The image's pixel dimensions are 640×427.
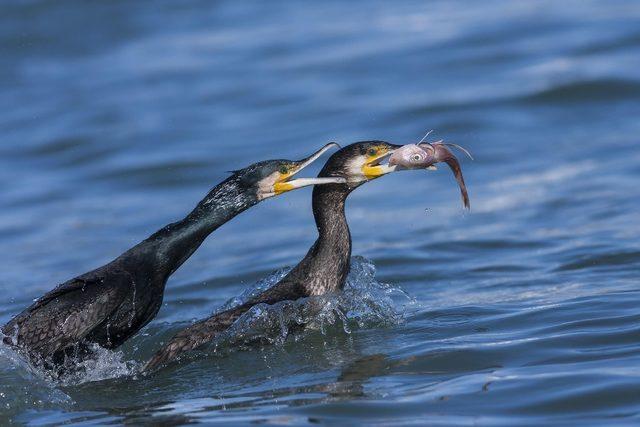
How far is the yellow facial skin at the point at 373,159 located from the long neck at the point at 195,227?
2.73ft

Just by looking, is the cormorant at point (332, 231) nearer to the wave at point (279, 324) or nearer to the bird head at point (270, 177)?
the wave at point (279, 324)

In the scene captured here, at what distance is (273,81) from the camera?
18.9 meters

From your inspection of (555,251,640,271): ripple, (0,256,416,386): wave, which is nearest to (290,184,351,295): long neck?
(0,256,416,386): wave

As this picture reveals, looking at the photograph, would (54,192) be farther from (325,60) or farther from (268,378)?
(268,378)

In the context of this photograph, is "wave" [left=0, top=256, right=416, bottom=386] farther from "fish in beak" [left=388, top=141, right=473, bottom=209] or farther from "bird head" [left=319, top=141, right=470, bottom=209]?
"fish in beak" [left=388, top=141, right=473, bottom=209]

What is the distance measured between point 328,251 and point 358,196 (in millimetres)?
5210

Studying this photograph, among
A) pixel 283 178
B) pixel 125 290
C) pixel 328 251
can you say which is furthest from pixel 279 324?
pixel 125 290

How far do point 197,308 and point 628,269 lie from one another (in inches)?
135

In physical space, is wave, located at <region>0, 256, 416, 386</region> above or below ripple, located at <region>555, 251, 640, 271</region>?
above

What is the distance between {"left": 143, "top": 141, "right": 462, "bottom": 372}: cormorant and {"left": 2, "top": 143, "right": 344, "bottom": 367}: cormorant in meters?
0.29

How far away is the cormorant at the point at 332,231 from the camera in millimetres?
8922

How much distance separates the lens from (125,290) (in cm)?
814

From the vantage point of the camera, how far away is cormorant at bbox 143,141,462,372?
892cm

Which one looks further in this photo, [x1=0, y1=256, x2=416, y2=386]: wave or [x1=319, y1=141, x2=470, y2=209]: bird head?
[x1=319, y1=141, x2=470, y2=209]: bird head
